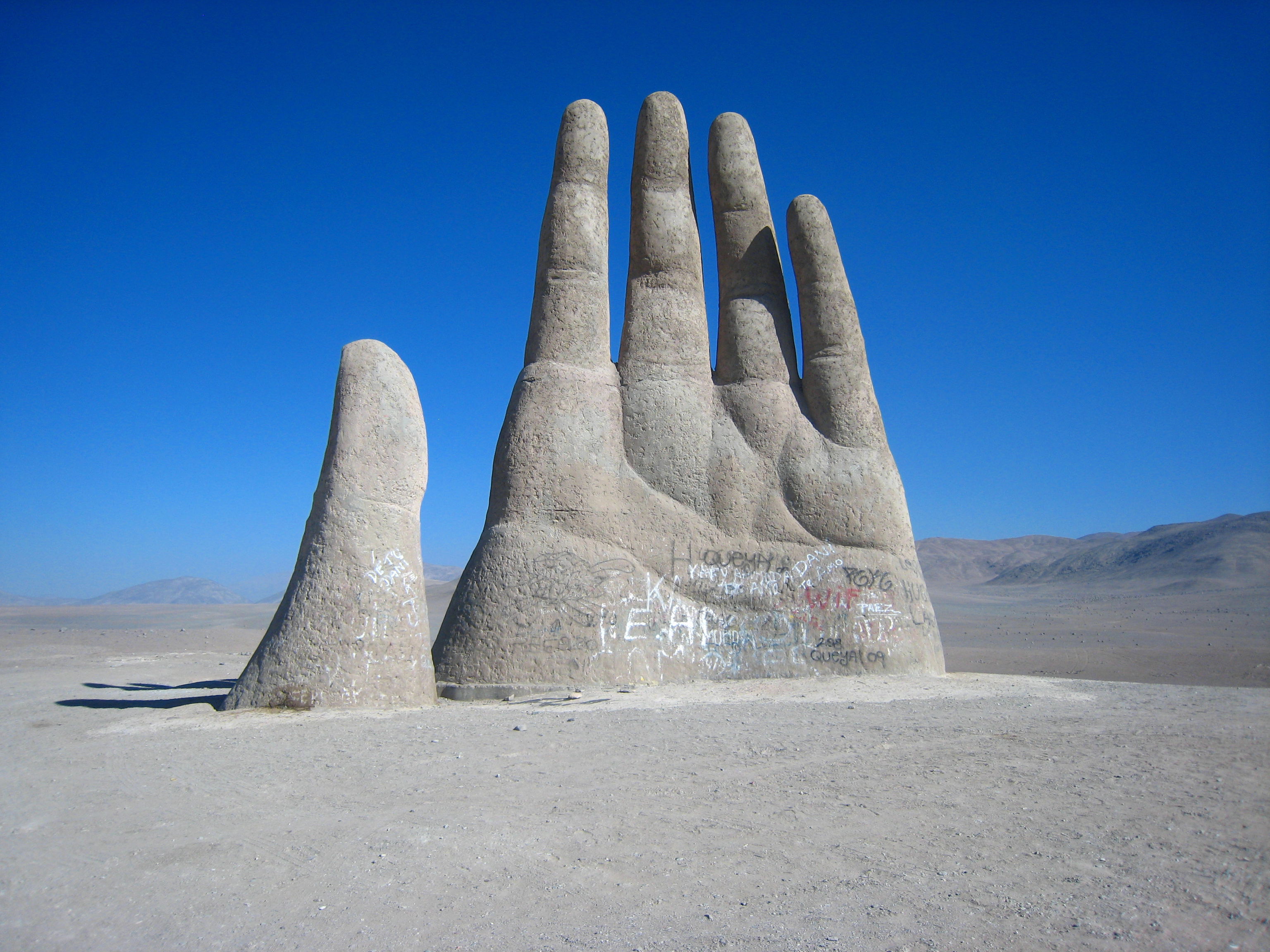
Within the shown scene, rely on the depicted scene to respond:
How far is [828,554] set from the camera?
904 cm

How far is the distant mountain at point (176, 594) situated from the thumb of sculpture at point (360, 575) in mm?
119594

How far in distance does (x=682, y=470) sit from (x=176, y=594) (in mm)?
129645

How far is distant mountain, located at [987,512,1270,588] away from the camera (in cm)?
4503

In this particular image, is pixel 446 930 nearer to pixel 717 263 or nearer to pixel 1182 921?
pixel 1182 921

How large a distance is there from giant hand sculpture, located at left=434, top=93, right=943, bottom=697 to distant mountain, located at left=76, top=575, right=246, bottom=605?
391 ft

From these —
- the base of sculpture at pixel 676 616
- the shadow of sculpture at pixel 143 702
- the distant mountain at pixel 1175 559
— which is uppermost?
the distant mountain at pixel 1175 559

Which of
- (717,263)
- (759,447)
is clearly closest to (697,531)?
(759,447)

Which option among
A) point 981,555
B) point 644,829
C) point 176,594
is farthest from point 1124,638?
point 176,594

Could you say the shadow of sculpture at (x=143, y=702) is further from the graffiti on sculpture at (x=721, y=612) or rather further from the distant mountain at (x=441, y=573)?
the distant mountain at (x=441, y=573)

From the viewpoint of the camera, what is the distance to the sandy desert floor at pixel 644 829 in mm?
2846

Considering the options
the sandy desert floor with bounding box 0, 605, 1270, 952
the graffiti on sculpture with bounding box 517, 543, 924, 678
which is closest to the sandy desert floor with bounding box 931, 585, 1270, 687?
the graffiti on sculpture with bounding box 517, 543, 924, 678

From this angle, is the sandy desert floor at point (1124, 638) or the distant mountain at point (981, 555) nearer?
the sandy desert floor at point (1124, 638)

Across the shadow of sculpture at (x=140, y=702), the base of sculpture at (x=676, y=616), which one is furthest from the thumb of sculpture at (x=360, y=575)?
the base of sculpture at (x=676, y=616)

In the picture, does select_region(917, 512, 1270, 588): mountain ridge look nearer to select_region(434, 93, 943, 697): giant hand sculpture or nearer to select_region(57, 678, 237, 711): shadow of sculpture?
select_region(434, 93, 943, 697): giant hand sculpture
